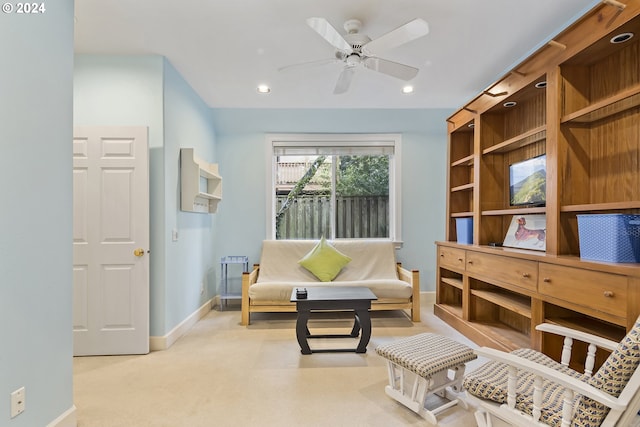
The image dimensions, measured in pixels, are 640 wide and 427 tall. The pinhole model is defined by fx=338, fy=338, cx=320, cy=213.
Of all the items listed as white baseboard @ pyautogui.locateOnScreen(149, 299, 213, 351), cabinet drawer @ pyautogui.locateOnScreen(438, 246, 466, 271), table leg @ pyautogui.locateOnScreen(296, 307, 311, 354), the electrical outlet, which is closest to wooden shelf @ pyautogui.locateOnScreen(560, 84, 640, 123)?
cabinet drawer @ pyautogui.locateOnScreen(438, 246, 466, 271)

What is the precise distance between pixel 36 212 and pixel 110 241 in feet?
4.31

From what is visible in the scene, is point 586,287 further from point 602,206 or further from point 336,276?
point 336,276

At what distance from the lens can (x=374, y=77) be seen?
350 centimetres

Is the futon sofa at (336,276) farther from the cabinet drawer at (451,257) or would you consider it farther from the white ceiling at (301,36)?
the white ceiling at (301,36)

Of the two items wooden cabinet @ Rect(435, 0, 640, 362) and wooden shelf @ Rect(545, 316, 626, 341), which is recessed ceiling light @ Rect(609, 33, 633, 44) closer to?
wooden cabinet @ Rect(435, 0, 640, 362)

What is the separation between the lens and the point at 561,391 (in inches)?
60.2

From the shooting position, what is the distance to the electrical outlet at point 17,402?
150cm

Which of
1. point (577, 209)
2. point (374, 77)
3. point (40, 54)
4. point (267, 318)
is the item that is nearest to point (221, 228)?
point (267, 318)

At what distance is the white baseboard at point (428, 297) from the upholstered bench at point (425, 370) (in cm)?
245

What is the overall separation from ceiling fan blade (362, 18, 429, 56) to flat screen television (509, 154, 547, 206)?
1385mm

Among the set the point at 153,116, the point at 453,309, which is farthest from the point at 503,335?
the point at 153,116

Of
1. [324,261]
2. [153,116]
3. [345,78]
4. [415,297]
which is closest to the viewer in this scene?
[345,78]

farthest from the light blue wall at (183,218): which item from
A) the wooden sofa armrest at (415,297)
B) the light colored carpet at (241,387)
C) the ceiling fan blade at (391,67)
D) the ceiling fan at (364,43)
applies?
the wooden sofa armrest at (415,297)

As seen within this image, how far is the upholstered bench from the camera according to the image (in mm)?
1960
